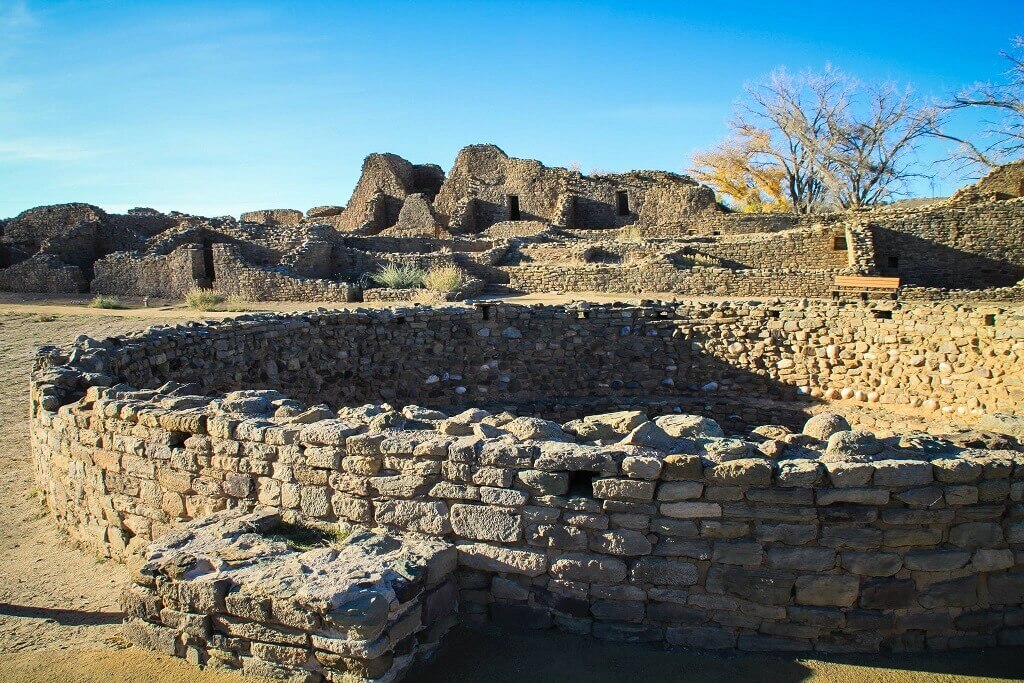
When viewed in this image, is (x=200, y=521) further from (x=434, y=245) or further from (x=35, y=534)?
(x=434, y=245)

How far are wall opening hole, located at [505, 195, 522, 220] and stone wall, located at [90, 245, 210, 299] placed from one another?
46.9 ft

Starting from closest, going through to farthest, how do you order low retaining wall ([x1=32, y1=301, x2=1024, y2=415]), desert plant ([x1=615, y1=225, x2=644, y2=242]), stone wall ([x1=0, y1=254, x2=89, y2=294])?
low retaining wall ([x1=32, y1=301, x2=1024, y2=415])
stone wall ([x1=0, y1=254, x2=89, y2=294])
desert plant ([x1=615, y1=225, x2=644, y2=242])

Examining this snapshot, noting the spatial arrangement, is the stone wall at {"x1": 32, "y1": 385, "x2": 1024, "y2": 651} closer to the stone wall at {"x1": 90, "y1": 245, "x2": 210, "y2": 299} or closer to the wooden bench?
the wooden bench

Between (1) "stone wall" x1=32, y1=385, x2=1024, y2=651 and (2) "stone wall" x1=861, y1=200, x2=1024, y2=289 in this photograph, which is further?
(2) "stone wall" x1=861, y1=200, x2=1024, y2=289

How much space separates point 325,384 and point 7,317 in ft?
29.3

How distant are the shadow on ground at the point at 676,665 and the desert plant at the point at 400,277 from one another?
582 inches

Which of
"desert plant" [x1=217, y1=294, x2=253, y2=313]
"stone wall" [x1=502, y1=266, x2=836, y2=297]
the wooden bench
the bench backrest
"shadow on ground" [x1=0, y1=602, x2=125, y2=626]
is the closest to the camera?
"shadow on ground" [x1=0, y1=602, x2=125, y2=626]

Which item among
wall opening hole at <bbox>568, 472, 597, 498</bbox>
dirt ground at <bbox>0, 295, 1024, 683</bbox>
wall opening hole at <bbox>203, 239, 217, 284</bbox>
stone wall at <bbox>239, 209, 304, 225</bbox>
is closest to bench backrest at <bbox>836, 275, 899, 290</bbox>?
dirt ground at <bbox>0, 295, 1024, 683</bbox>

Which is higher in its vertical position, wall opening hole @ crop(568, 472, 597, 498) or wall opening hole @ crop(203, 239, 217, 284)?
wall opening hole @ crop(203, 239, 217, 284)

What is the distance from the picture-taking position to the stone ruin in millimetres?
18469

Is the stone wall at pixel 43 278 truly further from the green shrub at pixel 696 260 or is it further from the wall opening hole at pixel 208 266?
the green shrub at pixel 696 260

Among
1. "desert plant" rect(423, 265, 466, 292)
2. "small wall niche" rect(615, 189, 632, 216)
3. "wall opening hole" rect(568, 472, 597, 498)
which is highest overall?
"small wall niche" rect(615, 189, 632, 216)

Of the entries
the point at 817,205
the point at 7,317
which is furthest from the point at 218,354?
the point at 817,205

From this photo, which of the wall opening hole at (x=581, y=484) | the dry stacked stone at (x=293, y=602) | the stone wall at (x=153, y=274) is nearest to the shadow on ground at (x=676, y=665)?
the dry stacked stone at (x=293, y=602)
